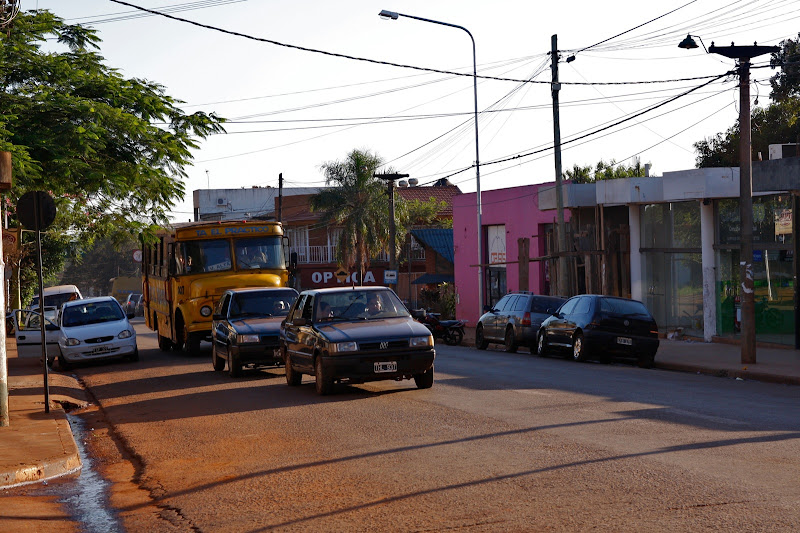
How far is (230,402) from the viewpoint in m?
15.4

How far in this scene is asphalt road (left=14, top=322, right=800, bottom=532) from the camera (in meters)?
7.31

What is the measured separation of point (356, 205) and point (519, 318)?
32.3 meters

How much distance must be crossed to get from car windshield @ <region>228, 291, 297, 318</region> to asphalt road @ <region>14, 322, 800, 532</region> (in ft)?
11.7

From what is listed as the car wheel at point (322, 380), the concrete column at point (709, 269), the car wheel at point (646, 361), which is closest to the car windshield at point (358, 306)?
the car wheel at point (322, 380)

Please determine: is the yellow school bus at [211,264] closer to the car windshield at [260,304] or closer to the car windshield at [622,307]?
the car windshield at [260,304]

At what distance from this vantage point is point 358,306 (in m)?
16.2

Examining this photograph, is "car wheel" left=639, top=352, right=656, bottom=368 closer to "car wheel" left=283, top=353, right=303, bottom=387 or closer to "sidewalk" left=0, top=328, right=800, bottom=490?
"sidewalk" left=0, top=328, right=800, bottom=490

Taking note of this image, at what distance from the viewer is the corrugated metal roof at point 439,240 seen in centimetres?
5500

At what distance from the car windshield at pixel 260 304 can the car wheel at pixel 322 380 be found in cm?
537

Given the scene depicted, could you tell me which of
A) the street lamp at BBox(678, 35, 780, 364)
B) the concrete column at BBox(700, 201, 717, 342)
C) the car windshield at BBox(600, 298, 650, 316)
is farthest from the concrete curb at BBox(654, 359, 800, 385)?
the concrete column at BBox(700, 201, 717, 342)

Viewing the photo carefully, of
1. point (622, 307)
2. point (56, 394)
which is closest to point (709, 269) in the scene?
point (622, 307)

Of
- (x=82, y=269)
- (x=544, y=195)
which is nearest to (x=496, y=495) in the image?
(x=544, y=195)

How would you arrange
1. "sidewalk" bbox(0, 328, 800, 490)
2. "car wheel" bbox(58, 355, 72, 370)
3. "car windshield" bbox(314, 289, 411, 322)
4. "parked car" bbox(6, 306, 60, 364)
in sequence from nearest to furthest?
"sidewalk" bbox(0, 328, 800, 490) → "car windshield" bbox(314, 289, 411, 322) → "car wheel" bbox(58, 355, 72, 370) → "parked car" bbox(6, 306, 60, 364)

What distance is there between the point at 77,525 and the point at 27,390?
11.7 meters
